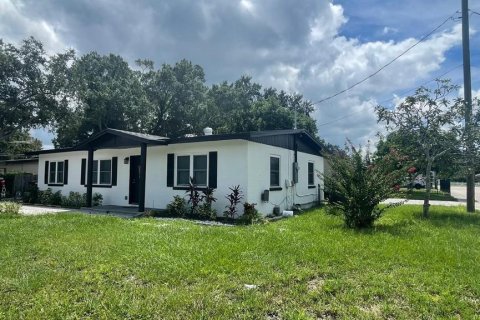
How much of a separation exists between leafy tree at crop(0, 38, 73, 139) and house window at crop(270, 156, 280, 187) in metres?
14.0

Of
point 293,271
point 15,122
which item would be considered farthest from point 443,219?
point 15,122

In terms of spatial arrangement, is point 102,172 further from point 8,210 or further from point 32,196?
point 32,196

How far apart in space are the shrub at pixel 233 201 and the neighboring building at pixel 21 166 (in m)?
18.4

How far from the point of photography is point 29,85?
17453mm

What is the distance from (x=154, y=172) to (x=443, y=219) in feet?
31.1

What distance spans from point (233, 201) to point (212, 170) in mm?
1357

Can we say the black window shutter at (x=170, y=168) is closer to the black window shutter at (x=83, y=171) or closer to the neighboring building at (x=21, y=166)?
the black window shutter at (x=83, y=171)

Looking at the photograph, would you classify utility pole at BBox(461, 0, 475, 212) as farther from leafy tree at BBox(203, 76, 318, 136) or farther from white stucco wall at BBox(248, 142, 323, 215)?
leafy tree at BBox(203, 76, 318, 136)

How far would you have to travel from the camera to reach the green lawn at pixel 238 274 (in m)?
3.24

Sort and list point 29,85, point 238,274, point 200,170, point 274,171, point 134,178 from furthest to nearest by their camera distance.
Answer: point 29,85 → point 134,178 → point 274,171 → point 200,170 → point 238,274

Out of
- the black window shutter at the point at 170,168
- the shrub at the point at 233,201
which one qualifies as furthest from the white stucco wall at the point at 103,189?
the shrub at the point at 233,201

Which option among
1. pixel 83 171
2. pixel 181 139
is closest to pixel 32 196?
pixel 83 171

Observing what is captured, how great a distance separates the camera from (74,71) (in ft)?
62.6

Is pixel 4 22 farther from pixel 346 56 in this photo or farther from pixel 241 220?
pixel 346 56
